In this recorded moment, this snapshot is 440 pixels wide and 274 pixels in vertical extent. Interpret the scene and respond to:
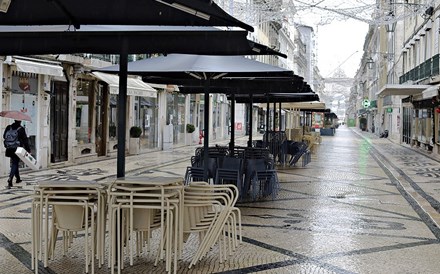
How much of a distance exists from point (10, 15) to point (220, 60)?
3.35m

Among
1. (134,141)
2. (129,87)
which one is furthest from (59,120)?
(134,141)

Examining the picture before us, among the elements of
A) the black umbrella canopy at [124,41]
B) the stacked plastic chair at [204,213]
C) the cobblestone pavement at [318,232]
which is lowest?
the cobblestone pavement at [318,232]

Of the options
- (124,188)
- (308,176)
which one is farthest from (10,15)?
(308,176)

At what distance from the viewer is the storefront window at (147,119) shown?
2539 cm

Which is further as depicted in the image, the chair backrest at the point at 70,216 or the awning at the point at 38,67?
the awning at the point at 38,67

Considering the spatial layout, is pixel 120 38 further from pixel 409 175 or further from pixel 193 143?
pixel 193 143

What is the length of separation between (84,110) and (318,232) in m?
14.4

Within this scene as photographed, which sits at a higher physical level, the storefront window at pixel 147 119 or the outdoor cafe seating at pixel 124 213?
the storefront window at pixel 147 119

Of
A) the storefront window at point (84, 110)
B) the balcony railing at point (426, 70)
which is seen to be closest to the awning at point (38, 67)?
the storefront window at point (84, 110)

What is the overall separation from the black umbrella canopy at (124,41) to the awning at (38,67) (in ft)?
28.1

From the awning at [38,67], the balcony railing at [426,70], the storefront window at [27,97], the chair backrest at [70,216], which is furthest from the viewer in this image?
the balcony railing at [426,70]

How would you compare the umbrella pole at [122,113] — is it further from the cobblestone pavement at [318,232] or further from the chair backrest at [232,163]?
the chair backrest at [232,163]

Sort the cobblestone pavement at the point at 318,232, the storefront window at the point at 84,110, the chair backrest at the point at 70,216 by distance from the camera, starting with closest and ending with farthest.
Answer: the chair backrest at the point at 70,216
the cobblestone pavement at the point at 318,232
the storefront window at the point at 84,110

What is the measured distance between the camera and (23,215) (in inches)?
331
